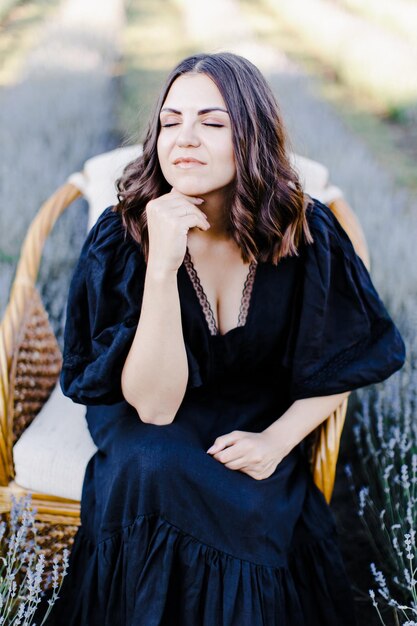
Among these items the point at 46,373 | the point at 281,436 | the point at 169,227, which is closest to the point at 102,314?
the point at 169,227

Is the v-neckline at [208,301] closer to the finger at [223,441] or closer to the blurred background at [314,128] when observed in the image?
the finger at [223,441]

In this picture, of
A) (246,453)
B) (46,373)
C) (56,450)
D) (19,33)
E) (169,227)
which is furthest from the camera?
(19,33)

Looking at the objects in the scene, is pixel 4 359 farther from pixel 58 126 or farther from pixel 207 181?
pixel 58 126

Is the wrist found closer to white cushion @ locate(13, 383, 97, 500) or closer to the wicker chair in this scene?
the wicker chair

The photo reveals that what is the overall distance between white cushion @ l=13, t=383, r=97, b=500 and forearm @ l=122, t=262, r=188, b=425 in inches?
12.4

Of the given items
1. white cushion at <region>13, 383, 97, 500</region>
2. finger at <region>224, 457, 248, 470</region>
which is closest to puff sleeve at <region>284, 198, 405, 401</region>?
finger at <region>224, 457, 248, 470</region>

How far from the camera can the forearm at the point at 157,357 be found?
158 centimetres

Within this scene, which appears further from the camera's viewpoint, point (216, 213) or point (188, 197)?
point (216, 213)

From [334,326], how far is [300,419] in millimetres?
260

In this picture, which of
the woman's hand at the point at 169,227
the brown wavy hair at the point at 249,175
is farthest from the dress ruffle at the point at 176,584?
the brown wavy hair at the point at 249,175

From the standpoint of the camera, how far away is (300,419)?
1.81 m

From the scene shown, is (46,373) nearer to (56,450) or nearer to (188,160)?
(56,450)

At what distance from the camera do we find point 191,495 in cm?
159

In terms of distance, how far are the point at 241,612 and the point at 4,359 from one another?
906 millimetres
